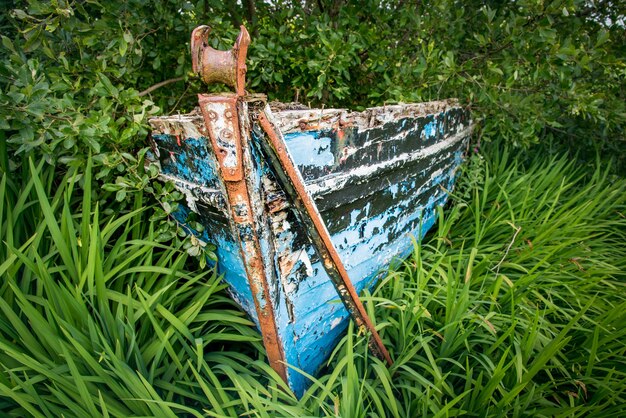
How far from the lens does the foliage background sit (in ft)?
4.00

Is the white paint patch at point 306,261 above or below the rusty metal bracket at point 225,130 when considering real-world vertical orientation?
below

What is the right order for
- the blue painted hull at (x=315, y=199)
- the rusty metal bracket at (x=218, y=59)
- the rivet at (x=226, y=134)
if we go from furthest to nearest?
the blue painted hull at (x=315, y=199)
the rivet at (x=226, y=134)
the rusty metal bracket at (x=218, y=59)

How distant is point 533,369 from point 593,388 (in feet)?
1.74

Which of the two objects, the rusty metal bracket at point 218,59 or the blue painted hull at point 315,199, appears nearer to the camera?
the rusty metal bracket at point 218,59

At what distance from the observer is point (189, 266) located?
5.69ft

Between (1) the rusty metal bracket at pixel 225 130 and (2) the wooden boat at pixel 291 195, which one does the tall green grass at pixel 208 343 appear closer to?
(2) the wooden boat at pixel 291 195

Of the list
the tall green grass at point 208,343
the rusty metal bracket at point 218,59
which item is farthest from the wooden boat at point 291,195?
the tall green grass at point 208,343

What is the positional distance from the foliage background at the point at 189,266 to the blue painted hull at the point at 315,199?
0.12 metres

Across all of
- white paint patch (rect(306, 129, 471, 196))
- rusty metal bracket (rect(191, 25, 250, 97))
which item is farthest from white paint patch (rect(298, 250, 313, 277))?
rusty metal bracket (rect(191, 25, 250, 97))

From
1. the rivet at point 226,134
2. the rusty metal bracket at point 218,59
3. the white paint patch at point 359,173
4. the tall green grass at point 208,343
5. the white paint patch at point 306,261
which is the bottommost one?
the tall green grass at point 208,343

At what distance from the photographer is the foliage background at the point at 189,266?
1.22m

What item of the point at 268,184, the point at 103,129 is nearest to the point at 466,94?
the point at 268,184

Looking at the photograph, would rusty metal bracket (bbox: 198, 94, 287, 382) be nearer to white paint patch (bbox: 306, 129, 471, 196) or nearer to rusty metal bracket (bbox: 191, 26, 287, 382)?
rusty metal bracket (bbox: 191, 26, 287, 382)

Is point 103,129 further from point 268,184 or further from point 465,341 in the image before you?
point 465,341
